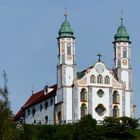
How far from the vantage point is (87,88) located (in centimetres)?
11806

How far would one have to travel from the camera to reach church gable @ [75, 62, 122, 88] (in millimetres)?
118444

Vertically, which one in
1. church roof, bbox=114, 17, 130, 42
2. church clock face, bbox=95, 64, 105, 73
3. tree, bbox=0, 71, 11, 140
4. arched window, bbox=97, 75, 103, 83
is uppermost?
church roof, bbox=114, 17, 130, 42

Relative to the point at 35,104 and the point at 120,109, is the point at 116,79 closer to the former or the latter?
the point at 120,109

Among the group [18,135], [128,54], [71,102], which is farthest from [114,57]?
[18,135]

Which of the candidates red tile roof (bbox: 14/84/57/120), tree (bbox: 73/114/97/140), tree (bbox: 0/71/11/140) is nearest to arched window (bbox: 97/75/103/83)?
red tile roof (bbox: 14/84/57/120)

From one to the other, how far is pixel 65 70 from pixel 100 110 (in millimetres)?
6439

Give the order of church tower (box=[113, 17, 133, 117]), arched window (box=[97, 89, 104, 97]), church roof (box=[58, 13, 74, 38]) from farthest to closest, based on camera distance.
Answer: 1. church tower (box=[113, 17, 133, 117])
2. church roof (box=[58, 13, 74, 38])
3. arched window (box=[97, 89, 104, 97])

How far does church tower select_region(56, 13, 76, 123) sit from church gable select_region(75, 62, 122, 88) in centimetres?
122

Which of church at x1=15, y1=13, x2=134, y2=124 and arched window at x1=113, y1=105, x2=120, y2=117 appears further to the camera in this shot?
arched window at x1=113, y1=105, x2=120, y2=117

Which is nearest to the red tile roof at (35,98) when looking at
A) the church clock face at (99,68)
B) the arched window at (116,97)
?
the church clock face at (99,68)

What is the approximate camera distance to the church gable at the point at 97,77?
11844 centimetres

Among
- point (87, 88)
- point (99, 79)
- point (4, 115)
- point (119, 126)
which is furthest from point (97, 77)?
point (4, 115)

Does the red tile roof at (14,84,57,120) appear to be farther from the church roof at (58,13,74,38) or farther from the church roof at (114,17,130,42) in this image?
the church roof at (114,17,130,42)

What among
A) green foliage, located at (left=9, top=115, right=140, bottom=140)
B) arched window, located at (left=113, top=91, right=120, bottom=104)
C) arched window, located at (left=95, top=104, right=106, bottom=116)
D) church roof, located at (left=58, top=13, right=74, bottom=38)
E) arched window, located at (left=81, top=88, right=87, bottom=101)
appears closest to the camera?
green foliage, located at (left=9, top=115, right=140, bottom=140)
